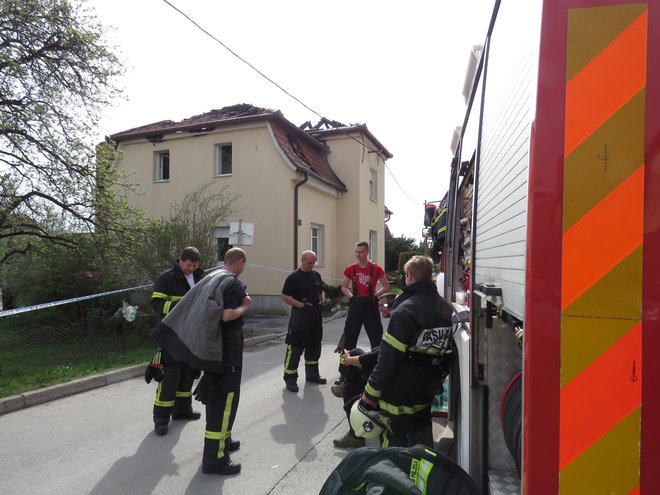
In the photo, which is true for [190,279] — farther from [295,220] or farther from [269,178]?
Answer: [269,178]

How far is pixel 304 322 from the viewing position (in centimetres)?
587

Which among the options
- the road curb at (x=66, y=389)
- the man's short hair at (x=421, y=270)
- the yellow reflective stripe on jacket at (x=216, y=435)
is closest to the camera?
the man's short hair at (x=421, y=270)

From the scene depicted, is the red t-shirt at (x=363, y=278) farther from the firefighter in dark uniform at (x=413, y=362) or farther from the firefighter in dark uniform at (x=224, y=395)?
the firefighter in dark uniform at (x=413, y=362)

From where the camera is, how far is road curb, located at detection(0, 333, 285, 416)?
199 inches

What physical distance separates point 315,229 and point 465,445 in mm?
14536

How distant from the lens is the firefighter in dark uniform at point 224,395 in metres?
3.45

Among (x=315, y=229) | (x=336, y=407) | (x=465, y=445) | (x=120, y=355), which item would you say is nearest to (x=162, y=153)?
(x=315, y=229)

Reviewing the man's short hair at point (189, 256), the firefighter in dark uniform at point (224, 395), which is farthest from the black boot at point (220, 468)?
the man's short hair at point (189, 256)

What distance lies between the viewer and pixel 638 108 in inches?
40.1

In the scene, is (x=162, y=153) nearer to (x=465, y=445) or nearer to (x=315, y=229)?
(x=315, y=229)

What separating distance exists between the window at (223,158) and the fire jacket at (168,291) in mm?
11324

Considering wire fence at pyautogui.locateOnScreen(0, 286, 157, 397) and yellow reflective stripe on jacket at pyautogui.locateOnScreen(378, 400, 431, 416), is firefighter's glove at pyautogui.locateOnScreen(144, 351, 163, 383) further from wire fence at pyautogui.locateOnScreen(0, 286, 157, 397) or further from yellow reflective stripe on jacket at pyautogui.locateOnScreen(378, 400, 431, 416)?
yellow reflective stripe on jacket at pyautogui.locateOnScreen(378, 400, 431, 416)

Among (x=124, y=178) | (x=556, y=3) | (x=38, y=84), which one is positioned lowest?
(x=556, y=3)

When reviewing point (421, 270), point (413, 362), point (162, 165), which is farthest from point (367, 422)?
point (162, 165)
